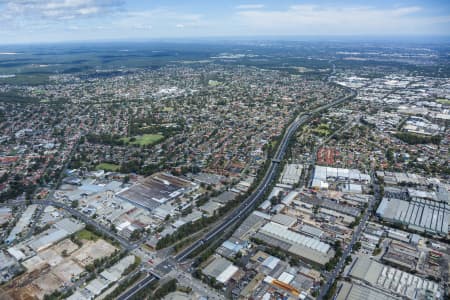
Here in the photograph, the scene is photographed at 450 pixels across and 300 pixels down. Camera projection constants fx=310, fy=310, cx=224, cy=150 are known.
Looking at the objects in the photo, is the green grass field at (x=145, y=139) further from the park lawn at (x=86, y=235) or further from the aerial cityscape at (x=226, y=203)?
the park lawn at (x=86, y=235)

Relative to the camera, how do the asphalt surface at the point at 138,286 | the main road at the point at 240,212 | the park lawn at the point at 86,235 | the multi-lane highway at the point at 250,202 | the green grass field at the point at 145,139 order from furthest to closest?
1. the green grass field at the point at 145,139
2. the park lawn at the point at 86,235
3. the multi-lane highway at the point at 250,202
4. the main road at the point at 240,212
5. the asphalt surface at the point at 138,286

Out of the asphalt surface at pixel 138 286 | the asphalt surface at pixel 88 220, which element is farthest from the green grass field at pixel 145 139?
the asphalt surface at pixel 138 286

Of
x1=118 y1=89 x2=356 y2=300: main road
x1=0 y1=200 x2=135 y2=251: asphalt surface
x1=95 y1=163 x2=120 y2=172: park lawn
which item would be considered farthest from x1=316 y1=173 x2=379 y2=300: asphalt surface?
x1=95 y1=163 x2=120 y2=172: park lawn

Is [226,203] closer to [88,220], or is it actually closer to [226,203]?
[226,203]

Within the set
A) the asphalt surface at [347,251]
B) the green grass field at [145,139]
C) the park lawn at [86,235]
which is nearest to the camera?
the asphalt surface at [347,251]

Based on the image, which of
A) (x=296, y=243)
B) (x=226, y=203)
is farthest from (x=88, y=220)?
(x=296, y=243)

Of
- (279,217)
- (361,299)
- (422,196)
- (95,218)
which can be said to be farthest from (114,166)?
(422,196)

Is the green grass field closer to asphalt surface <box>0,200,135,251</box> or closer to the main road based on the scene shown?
asphalt surface <box>0,200,135,251</box>

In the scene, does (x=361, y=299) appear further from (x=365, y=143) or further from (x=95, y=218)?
(x=365, y=143)
